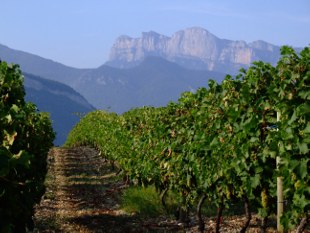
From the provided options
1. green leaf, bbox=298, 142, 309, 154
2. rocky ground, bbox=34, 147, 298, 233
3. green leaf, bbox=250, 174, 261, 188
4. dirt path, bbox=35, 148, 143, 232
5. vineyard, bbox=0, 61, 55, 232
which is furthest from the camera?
dirt path, bbox=35, 148, 143, 232

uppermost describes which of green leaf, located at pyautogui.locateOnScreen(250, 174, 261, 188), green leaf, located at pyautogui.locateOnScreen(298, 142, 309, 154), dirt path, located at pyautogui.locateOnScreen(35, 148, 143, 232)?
green leaf, located at pyautogui.locateOnScreen(298, 142, 309, 154)

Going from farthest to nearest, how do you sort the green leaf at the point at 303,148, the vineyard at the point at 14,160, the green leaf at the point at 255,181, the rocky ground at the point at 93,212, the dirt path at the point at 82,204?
1. the dirt path at the point at 82,204
2. the rocky ground at the point at 93,212
3. the green leaf at the point at 255,181
4. the green leaf at the point at 303,148
5. the vineyard at the point at 14,160

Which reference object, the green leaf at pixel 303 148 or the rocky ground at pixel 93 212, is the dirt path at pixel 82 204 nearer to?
the rocky ground at pixel 93 212

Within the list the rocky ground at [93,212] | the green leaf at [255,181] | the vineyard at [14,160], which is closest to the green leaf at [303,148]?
the green leaf at [255,181]

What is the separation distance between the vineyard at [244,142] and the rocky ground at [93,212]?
872 mm

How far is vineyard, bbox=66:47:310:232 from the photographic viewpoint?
6039 millimetres

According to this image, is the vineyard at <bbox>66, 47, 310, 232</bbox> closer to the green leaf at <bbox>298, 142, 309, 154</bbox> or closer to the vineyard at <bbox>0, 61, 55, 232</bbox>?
the green leaf at <bbox>298, 142, 309, 154</bbox>

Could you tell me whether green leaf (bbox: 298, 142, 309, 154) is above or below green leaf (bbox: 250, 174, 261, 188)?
above

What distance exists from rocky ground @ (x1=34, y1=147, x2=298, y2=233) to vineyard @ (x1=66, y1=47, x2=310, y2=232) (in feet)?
2.86

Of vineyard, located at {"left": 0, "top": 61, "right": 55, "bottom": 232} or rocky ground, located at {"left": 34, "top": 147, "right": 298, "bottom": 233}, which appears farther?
rocky ground, located at {"left": 34, "top": 147, "right": 298, "bottom": 233}

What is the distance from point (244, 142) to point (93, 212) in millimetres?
7945

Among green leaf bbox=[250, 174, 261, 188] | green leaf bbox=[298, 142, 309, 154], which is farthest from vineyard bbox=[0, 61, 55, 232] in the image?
green leaf bbox=[250, 174, 261, 188]

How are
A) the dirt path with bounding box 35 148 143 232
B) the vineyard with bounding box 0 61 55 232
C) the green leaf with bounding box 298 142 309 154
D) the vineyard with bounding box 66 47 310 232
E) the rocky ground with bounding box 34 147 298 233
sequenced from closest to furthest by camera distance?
1. the vineyard with bounding box 0 61 55 232
2. the green leaf with bounding box 298 142 309 154
3. the vineyard with bounding box 66 47 310 232
4. the rocky ground with bounding box 34 147 298 233
5. the dirt path with bounding box 35 148 143 232

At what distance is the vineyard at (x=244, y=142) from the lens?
6039 millimetres
